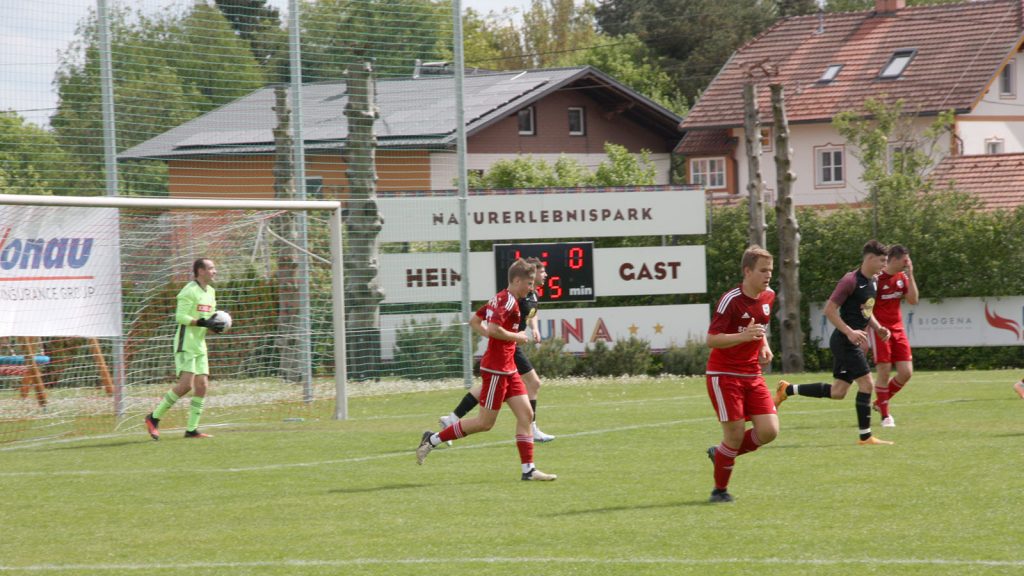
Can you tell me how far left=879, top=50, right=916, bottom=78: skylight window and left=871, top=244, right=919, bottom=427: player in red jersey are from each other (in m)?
37.9

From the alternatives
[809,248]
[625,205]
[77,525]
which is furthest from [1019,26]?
[77,525]

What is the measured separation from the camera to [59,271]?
49.4ft

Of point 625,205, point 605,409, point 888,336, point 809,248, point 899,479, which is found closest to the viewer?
point 899,479

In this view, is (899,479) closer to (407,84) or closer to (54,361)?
(54,361)

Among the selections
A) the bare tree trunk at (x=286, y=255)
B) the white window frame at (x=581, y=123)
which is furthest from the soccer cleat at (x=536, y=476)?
the white window frame at (x=581, y=123)

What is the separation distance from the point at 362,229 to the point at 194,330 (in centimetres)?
693

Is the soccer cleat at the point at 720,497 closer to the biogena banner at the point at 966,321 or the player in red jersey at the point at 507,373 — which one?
the player in red jersey at the point at 507,373

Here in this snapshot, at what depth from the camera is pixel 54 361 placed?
15.6m

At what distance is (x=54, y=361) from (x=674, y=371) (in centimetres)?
1248

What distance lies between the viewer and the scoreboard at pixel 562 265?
75.1 feet

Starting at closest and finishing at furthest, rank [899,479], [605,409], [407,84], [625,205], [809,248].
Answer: [899,479], [605,409], [407,84], [625,205], [809,248]

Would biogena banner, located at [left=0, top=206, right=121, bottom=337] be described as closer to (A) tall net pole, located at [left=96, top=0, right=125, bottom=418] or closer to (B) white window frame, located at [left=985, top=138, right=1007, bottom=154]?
(A) tall net pole, located at [left=96, top=0, right=125, bottom=418]

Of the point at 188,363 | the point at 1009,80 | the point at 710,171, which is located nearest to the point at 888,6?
the point at 1009,80

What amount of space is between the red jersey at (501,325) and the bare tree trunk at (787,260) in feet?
51.1
